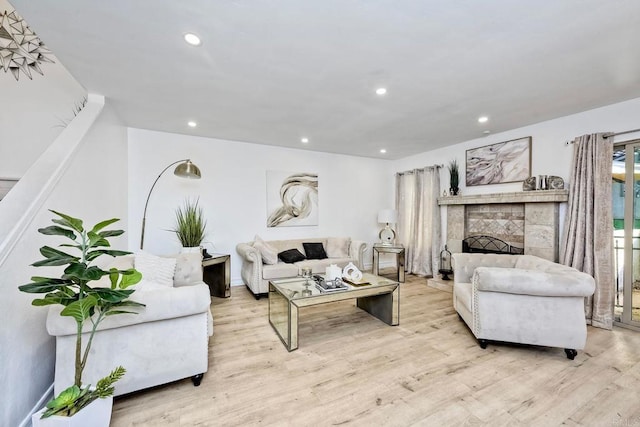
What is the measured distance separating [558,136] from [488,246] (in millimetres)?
1759

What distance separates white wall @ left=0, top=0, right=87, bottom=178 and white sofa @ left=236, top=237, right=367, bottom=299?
2622mm

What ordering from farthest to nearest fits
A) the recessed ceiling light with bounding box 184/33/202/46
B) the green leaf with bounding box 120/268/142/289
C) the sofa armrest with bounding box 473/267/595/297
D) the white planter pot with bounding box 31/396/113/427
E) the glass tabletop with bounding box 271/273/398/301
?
1. the glass tabletop with bounding box 271/273/398/301
2. the sofa armrest with bounding box 473/267/595/297
3. the recessed ceiling light with bounding box 184/33/202/46
4. the green leaf with bounding box 120/268/142/289
5. the white planter pot with bounding box 31/396/113/427

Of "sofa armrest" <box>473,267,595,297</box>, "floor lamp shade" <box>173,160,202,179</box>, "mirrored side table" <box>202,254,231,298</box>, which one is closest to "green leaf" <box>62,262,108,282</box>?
"floor lamp shade" <box>173,160,202,179</box>

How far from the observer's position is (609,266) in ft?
9.48

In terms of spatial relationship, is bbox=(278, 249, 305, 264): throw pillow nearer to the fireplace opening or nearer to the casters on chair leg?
the casters on chair leg

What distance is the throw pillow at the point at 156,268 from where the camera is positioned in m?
2.39

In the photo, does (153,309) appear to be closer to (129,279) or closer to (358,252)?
(129,279)

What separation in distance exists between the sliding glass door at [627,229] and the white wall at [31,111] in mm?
6114

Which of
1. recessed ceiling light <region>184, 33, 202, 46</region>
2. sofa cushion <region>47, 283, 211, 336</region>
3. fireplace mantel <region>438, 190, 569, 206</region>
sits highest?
recessed ceiling light <region>184, 33, 202, 46</region>

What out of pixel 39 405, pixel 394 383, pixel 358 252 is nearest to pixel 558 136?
pixel 358 252

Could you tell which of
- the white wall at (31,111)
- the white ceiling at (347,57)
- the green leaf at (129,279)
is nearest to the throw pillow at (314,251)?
the white ceiling at (347,57)

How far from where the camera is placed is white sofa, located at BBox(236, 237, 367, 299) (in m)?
3.73

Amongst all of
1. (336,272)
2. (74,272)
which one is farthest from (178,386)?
(336,272)

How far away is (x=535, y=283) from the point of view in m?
2.22
